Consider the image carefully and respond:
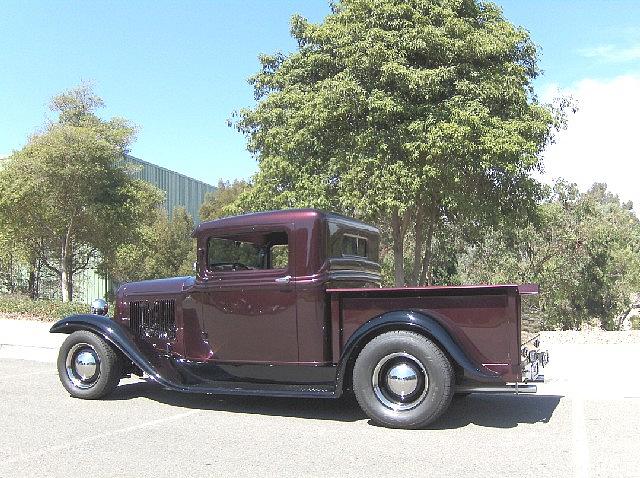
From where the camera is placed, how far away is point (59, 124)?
64.6ft

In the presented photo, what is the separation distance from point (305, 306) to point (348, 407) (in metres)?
1.42

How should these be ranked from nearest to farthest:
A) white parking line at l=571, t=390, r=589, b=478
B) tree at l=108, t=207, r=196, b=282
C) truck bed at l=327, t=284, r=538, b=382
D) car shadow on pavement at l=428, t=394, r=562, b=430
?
white parking line at l=571, t=390, r=589, b=478
truck bed at l=327, t=284, r=538, b=382
car shadow on pavement at l=428, t=394, r=562, b=430
tree at l=108, t=207, r=196, b=282

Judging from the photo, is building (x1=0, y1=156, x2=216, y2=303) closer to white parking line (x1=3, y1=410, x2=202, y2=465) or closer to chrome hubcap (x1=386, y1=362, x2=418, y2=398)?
white parking line (x1=3, y1=410, x2=202, y2=465)

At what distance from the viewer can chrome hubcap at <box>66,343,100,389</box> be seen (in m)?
6.79

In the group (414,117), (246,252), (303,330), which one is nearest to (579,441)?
(303,330)

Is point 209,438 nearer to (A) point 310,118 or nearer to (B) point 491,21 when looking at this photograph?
(A) point 310,118

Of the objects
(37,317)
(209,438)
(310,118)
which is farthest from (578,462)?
(37,317)

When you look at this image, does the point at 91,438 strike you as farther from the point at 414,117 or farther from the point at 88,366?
the point at 414,117

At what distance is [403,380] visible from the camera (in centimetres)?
542

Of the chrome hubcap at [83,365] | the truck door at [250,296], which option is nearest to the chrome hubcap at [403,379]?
the truck door at [250,296]

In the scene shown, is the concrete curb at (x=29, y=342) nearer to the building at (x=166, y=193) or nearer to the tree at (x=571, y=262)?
the building at (x=166, y=193)

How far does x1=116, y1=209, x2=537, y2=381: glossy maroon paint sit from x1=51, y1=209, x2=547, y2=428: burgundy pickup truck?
0.01 meters

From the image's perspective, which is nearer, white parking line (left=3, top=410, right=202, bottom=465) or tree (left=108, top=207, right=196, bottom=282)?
white parking line (left=3, top=410, right=202, bottom=465)

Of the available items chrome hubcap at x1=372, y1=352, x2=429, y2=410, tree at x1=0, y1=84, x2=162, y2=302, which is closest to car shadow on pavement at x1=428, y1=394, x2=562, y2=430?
chrome hubcap at x1=372, y1=352, x2=429, y2=410
